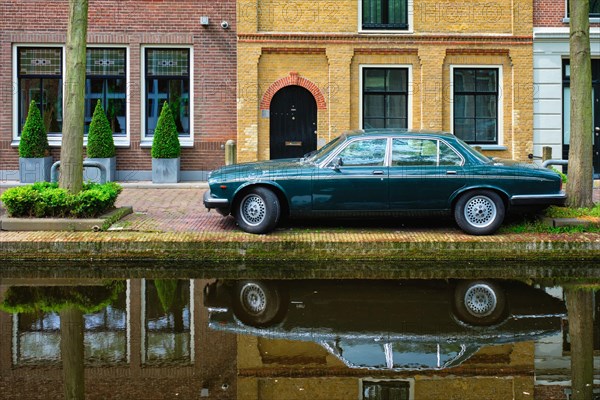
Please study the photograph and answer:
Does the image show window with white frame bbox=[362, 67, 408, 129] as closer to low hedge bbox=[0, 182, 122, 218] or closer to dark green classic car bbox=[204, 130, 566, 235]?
dark green classic car bbox=[204, 130, 566, 235]

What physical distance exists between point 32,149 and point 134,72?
306cm

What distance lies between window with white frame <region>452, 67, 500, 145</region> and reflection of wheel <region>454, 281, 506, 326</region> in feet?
40.9

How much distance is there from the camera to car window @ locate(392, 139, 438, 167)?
45.0ft

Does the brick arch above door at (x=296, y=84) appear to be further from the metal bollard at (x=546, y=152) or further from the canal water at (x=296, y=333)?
the canal water at (x=296, y=333)

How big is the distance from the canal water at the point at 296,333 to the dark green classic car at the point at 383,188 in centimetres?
177

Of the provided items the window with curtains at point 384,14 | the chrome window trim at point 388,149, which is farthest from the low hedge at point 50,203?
the window with curtains at point 384,14

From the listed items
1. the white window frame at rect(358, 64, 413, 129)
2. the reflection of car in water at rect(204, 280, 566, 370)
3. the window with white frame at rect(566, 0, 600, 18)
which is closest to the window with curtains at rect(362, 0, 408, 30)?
the white window frame at rect(358, 64, 413, 129)

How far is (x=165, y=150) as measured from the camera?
2164 centimetres

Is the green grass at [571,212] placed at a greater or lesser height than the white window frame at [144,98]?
lesser

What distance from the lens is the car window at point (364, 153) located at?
13680mm

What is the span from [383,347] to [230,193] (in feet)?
21.1

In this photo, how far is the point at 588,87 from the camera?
47.5 ft

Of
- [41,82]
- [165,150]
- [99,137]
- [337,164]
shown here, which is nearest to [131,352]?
[337,164]

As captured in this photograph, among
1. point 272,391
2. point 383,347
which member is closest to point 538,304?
point 383,347
